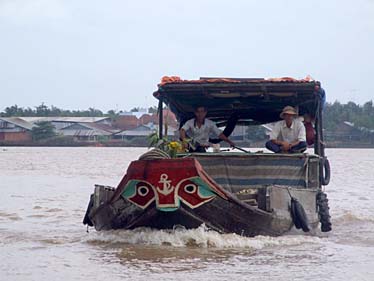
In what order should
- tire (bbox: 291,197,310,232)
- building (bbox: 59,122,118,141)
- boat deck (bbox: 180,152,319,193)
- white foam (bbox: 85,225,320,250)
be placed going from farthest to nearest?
building (bbox: 59,122,118,141)
boat deck (bbox: 180,152,319,193)
tire (bbox: 291,197,310,232)
white foam (bbox: 85,225,320,250)

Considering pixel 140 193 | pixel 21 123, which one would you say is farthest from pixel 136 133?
pixel 140 193

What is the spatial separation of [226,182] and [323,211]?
154 cm

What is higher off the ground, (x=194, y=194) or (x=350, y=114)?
(x=350, y=114)

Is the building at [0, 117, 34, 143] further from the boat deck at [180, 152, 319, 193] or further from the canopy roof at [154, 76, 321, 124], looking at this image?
the boat deck at [180, 152, 319, 193]

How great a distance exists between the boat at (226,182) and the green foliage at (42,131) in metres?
52.9

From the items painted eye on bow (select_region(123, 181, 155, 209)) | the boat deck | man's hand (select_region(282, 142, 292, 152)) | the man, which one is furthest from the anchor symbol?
man's hand (select_region(282, 142, 292, 152))

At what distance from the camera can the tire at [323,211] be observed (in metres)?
10.9

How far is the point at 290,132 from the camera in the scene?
35.8 ft

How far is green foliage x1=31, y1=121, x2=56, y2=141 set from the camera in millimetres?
64125

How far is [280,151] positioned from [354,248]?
1446 mm

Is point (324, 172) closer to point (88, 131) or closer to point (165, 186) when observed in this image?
point (165, 186)

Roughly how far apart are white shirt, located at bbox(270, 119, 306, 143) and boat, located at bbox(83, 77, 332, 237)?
33 centimetres

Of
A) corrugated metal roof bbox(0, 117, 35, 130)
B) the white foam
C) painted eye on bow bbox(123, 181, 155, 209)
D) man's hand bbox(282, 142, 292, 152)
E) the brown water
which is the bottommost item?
the brown water

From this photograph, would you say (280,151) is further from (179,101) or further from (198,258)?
(198,258)
